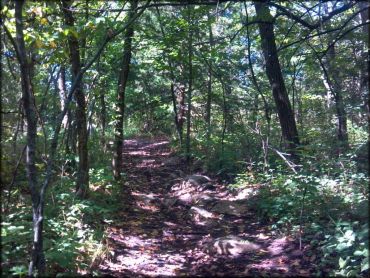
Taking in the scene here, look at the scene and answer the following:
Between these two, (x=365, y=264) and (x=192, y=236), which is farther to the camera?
(x=192, y=236)

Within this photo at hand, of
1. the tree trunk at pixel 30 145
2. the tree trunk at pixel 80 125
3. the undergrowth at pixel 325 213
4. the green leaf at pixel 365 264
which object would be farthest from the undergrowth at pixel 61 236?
the green leaf at pixel 365 264

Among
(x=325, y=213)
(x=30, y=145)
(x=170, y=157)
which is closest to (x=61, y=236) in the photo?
(x=30, y=145)

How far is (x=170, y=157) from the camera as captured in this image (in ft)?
50.6

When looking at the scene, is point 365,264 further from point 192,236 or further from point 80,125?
point 80,125

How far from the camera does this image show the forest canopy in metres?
4.95

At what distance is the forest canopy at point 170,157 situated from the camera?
4.95m

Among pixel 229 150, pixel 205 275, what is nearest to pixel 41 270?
pixel 205 275

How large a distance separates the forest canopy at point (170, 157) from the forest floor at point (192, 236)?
59 millimetres

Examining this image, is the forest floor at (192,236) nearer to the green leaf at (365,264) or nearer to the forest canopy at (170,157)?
the forest canopy at (170,157)

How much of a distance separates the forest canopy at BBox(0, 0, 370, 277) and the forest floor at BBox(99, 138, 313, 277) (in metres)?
0.06

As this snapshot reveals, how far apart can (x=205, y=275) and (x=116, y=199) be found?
3.99 metres

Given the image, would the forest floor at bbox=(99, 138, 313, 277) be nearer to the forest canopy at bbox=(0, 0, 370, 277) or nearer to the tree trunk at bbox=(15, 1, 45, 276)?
the forest canopy at bbox=(0, 0, 370, 277)

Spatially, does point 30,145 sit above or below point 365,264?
above

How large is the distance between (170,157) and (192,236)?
8088 millimetres
